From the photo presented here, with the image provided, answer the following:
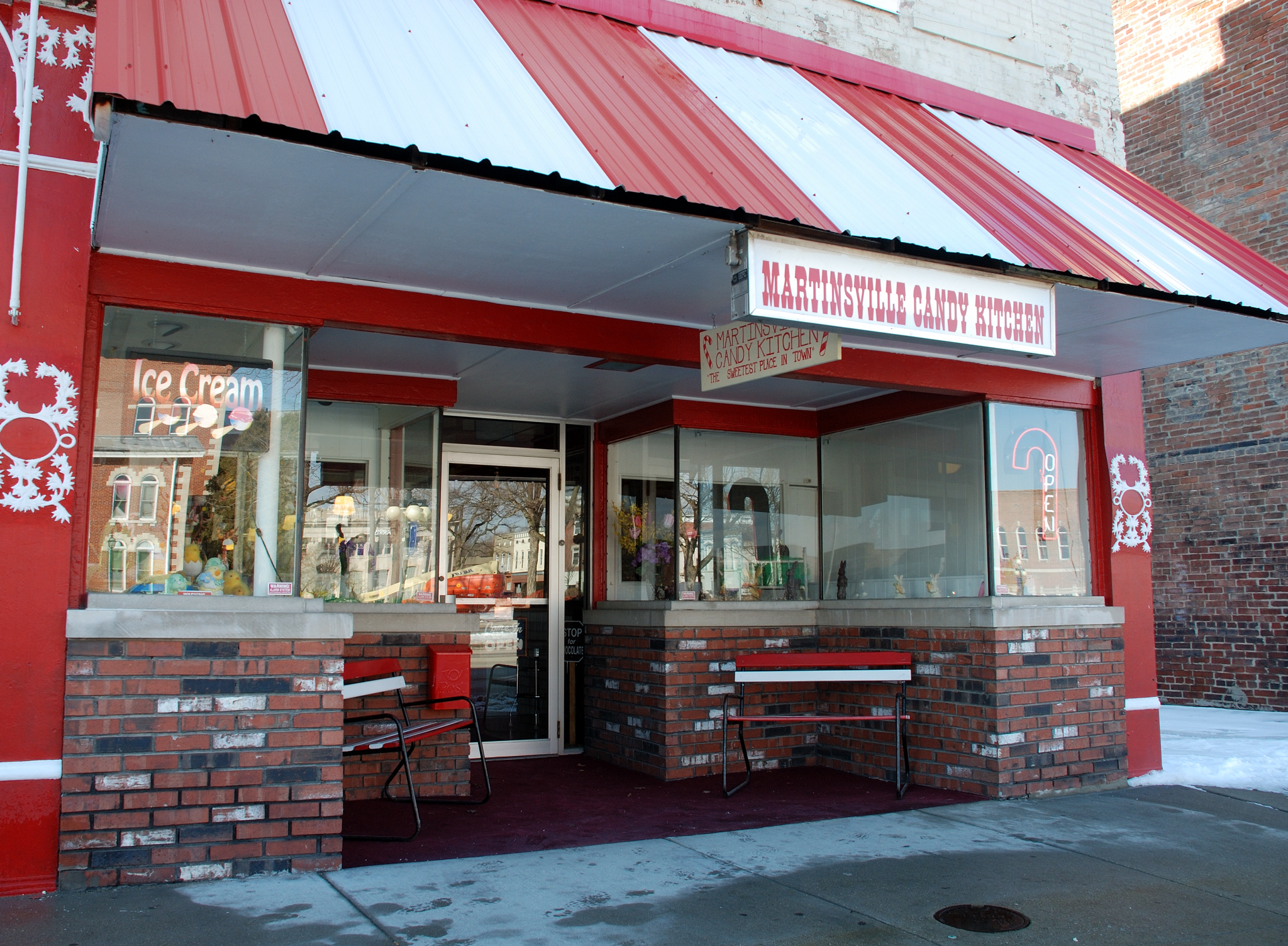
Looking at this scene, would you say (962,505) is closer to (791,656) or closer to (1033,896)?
(791,656)

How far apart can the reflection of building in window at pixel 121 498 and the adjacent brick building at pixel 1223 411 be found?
440 inches

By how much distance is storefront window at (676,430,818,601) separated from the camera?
27.1ft

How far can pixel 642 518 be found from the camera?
28.0 feet

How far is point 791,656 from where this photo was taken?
7.28 meters

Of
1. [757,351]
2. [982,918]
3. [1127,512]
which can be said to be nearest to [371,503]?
[757,351]

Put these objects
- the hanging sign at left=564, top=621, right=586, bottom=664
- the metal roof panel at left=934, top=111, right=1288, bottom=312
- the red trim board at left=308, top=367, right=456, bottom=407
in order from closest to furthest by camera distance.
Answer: the metal roof panel at left=934, top=111, right=1288, bottom=312 → the red trim board at left=308, top=367, right=456, bottom=407 → the hanging sign at left=564, top=621, right=586, bottom=664

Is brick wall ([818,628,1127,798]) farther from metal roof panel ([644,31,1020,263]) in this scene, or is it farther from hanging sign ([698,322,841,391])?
metal roof panel ([644,31,1020,263])

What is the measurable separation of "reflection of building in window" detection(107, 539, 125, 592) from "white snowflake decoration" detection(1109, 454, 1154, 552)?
21.2ft

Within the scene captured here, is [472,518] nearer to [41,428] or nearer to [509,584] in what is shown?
[509,584]

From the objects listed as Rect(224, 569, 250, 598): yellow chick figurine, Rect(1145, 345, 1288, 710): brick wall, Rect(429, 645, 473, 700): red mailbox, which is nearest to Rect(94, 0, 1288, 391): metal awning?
Rect(224, 569, 250, 598): yellow chick figurine

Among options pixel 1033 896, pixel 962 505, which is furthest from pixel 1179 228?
pixel 1033 896

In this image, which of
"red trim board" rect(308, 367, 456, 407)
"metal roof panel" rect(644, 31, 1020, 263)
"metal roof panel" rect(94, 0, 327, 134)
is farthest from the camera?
"red trim board" rect(308, 367, 456, 407)

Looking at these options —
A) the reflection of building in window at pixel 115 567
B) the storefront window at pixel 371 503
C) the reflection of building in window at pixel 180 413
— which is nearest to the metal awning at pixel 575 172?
the reflection of building in window at pixel 180 413

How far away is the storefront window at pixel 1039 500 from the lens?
23.8 feet
